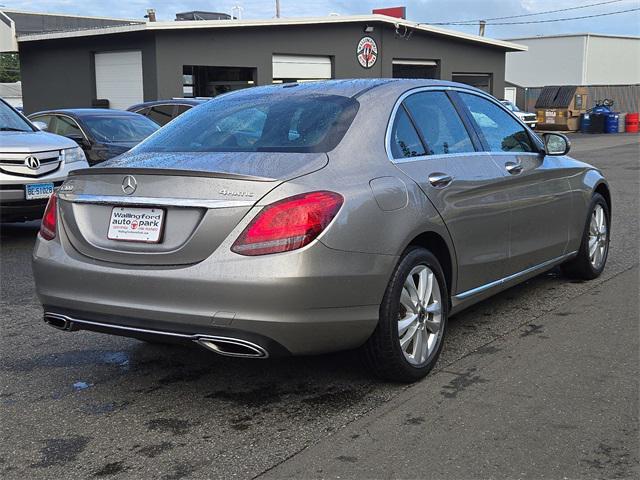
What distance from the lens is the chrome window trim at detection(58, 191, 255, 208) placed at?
3.53 meters

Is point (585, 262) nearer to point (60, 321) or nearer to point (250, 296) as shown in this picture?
point (250, 296)

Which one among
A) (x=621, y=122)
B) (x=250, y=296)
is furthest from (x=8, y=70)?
(x=250, y=296)

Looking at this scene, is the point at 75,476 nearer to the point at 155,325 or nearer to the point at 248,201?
the point at 155,325

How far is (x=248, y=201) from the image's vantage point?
3516 mm

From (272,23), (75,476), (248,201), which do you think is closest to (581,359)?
(248,201)

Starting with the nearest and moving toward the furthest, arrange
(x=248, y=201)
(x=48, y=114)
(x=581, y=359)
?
(x=248, y=201)
(x=581, y=359)
(x=48, y=114)

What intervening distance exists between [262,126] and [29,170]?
491 centimetres

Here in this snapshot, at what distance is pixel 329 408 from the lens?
3.87 meters

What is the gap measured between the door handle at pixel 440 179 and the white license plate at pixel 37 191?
5.35 m

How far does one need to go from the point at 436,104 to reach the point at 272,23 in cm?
2205

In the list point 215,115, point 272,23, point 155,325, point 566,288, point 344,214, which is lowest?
point 566,288

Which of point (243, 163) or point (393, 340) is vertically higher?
point (243, 163)

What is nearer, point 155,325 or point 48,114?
point 155,325

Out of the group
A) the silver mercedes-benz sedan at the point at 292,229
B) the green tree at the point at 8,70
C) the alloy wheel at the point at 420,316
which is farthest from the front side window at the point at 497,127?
the green tree at the point at 8,70
